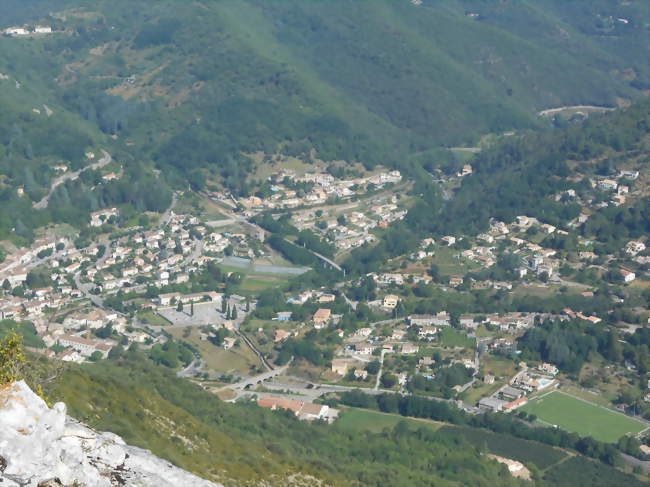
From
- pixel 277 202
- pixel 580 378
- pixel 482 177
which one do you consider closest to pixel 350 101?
pixel 482 177

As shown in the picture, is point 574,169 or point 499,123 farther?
point 499,123

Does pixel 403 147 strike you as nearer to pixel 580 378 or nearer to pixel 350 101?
pixel 350 101

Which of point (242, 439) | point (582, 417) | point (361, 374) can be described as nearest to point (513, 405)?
point (582, 417)

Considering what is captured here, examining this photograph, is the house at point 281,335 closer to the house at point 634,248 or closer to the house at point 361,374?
the house at point 361,374

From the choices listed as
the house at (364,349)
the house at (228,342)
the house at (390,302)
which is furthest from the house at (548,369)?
the house at (228,342)

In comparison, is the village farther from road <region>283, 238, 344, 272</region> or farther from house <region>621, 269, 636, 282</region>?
road <region>283, 238, 344, 272</region>
